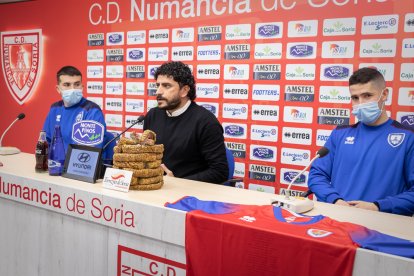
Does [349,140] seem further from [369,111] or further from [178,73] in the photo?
[178,73]

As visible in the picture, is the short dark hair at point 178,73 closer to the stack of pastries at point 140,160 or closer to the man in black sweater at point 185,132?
the man in black sweater at point 185,132

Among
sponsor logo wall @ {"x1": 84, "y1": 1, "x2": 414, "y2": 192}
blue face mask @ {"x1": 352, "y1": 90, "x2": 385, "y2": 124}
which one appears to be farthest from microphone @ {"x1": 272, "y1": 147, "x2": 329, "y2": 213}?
sponsor logo wall @ {"x1": 84, "y1": 1, "x2": 414, "y2": 192}

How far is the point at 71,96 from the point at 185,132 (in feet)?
4.10

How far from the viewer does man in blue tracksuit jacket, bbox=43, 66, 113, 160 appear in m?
3.22

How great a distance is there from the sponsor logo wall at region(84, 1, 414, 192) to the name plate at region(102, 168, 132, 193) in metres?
2.08

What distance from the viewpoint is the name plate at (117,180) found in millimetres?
1688

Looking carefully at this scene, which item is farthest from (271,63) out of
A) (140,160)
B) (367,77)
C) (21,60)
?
(21,60)

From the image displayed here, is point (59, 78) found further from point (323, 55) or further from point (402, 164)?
point (402, 164)

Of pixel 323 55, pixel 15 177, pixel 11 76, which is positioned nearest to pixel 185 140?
pixel 15 177

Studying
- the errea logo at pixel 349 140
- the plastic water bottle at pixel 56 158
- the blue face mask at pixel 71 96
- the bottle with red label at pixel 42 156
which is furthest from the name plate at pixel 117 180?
the blue face mask at pixel 71 96

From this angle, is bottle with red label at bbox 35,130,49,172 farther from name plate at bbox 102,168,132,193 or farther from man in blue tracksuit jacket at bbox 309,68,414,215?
man in blue tracksuit jacket at bbox 309,68,414,215

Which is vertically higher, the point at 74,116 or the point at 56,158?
the point at 74,116

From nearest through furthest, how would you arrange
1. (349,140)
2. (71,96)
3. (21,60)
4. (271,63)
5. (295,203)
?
(295,203), (349,140), (71,96), (271,63), (21,60)

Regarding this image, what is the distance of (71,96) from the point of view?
10.8 ft
